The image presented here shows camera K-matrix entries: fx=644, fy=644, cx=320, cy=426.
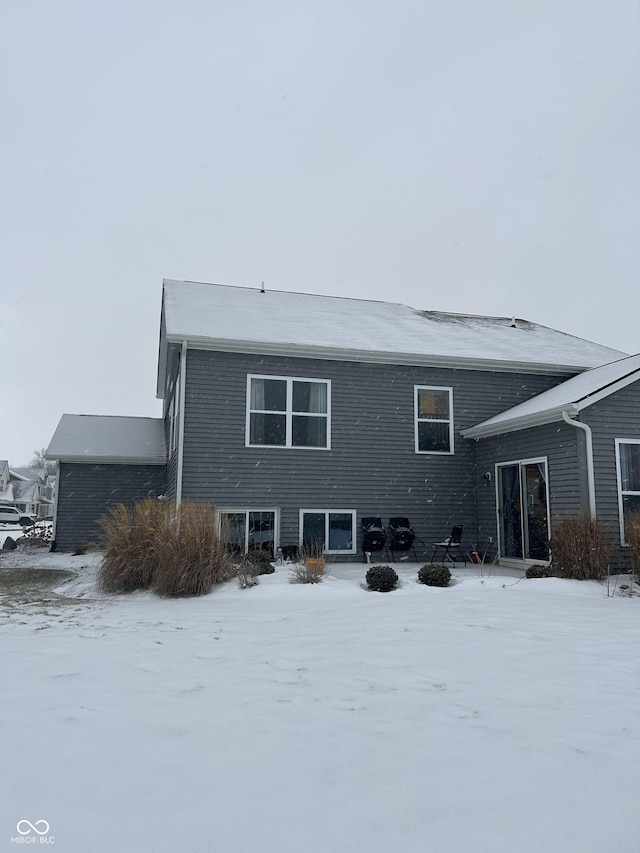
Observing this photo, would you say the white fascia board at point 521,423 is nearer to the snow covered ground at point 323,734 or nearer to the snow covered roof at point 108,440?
the snow covered ground at point 323,734

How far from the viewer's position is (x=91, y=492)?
15.8 meters

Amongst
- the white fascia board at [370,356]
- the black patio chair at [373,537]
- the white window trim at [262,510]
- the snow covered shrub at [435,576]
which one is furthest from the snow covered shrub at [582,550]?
the white window trim at [262,510]

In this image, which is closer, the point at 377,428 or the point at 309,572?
the point at 309,572

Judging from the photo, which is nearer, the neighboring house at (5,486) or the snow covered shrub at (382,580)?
the snow covered shrub at (382,580)

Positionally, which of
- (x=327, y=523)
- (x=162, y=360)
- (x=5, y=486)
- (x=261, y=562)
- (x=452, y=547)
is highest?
(x=162, y=360)

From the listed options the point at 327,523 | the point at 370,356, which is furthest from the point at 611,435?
the point at 327,523

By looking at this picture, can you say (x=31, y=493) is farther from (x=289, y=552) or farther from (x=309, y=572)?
(x=309, y=572)

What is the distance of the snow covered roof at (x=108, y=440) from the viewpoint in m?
15.5

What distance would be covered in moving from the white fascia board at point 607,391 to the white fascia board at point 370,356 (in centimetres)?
295

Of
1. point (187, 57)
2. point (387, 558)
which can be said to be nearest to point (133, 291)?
point (187, 57)

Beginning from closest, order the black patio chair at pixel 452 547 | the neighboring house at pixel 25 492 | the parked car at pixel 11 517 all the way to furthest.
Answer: the black patio chair at pixel 452 547 → the parked car at pixel 11 517 → the neighboring house at pixel 25 492

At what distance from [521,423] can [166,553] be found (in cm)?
643

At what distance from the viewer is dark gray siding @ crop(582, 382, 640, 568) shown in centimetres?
976

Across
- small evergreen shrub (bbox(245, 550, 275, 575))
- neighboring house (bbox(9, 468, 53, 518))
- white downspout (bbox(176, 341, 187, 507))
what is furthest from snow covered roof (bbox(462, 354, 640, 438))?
neighboring house (bbox(9, 468, 53, 518))
